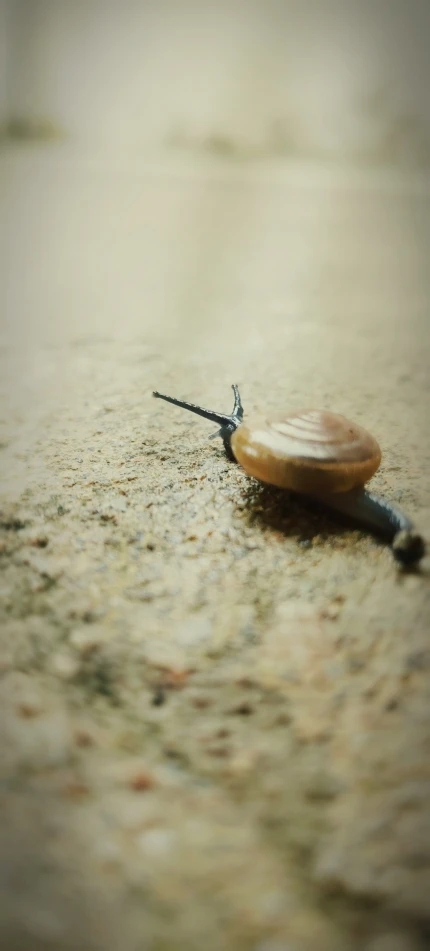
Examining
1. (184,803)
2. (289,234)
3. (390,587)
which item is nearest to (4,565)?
(184,803)

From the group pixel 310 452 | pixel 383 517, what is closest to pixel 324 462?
pixel 310 452

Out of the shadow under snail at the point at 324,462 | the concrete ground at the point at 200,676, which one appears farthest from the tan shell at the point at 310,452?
the concrete ground at the point at 200,676

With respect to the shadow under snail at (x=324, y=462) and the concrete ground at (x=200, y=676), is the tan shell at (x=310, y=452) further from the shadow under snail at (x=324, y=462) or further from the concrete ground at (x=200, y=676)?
the concrete ground at (x=200, y=676)

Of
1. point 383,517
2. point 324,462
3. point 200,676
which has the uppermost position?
point 324,462

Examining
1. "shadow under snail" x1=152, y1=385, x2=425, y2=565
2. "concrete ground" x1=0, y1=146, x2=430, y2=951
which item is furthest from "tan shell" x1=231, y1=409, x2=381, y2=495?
"concrete ground" x1=0, y1=146, x2=430, y2=951

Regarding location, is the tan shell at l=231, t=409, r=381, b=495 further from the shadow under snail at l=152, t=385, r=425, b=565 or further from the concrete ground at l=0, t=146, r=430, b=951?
the concrete ground at l=0, t=146, r=430, b=951

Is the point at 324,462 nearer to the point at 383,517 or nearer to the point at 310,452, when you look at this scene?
the point at 310,452

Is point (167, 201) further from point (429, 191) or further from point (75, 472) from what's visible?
point (75, 472)

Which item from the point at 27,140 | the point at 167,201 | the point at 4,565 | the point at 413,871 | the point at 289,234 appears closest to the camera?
the point at 413,871
